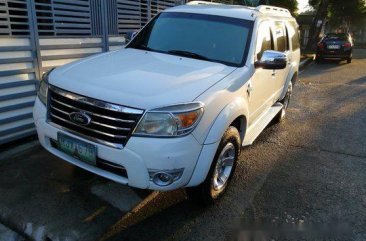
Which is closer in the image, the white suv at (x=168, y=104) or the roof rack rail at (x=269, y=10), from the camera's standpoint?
the white suv at (x=168, y=104)

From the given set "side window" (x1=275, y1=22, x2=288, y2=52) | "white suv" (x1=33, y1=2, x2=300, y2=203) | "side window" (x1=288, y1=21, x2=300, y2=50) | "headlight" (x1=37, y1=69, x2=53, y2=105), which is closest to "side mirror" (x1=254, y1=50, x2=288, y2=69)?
"white suv" (x1=33, y1=2, x2=300, y2=203)

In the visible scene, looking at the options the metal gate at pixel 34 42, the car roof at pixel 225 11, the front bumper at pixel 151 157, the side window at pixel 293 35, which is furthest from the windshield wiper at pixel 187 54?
the side window at pixel 293 35

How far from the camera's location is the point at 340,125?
6.48 metres

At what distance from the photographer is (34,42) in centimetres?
473

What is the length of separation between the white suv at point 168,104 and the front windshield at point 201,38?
1 cm

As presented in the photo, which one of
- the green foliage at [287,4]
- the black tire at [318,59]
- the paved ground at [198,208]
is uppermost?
the green foliage at [287,4]

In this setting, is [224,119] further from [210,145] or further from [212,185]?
[212,185]

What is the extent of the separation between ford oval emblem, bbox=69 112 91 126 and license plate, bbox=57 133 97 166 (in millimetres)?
160

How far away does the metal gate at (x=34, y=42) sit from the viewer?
14.7 ft

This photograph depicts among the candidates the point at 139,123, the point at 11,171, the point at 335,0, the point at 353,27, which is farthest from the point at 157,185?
the point at 353,27

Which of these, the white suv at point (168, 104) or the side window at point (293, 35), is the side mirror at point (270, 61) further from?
the side window at point (293, 35)

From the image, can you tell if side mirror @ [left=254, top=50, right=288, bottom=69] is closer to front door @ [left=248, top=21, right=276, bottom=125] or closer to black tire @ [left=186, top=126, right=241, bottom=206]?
front door @ [left=248, top=21, right=276, bottom=125]

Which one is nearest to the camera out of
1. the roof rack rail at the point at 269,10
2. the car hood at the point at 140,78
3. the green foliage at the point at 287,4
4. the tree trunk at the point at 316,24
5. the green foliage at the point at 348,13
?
the car hood at the point at 140,78

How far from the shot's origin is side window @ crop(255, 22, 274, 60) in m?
4.09
